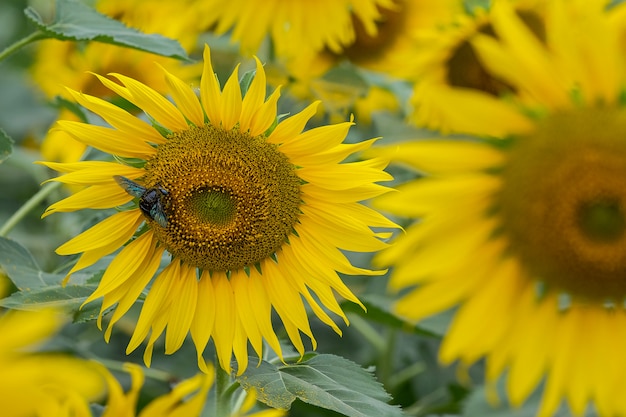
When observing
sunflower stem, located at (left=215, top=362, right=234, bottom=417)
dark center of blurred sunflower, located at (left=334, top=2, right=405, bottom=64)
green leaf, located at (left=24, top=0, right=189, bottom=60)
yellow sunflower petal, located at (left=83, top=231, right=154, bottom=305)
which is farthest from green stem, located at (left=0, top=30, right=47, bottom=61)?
dark center of blurred sunflower, located at (left=334, top=2, right=405, bottom=64)

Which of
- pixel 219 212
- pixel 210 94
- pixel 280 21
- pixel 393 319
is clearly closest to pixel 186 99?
pixel 210 94

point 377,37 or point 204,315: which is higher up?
point 377,37

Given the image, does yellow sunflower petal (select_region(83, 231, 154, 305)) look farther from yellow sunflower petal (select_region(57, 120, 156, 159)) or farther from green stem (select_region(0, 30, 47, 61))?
green stem (select_region(0, 30, 47, 61))

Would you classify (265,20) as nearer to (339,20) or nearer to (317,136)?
(339,20)

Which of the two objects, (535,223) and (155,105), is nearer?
(535,223)

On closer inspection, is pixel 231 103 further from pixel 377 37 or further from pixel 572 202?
pixel 377 37

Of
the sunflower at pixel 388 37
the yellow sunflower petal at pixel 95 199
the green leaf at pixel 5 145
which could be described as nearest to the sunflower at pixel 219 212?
the yellow sunflower petal at pixel 95 199

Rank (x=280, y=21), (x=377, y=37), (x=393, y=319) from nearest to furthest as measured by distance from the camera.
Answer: (x=393, y=319)
(x=280, y=21)
(x=377, y=37)
